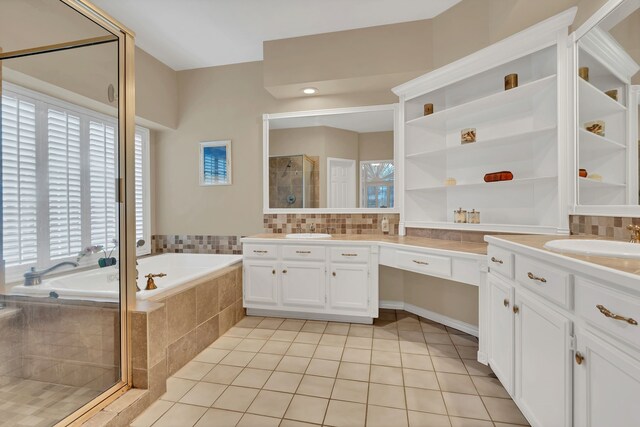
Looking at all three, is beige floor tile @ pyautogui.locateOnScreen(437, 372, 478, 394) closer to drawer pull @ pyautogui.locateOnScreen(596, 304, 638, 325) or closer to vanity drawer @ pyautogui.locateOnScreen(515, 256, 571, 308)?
vanity drawer @ pyautogui.locateOnScreen(515, 256, 571, 308)

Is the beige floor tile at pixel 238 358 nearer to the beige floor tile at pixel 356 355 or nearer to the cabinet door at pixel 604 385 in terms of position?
the beige floor tile at pixel 356 355

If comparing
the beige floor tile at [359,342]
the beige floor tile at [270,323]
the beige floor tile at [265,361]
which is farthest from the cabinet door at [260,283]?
the beige floor tile at [359,342]

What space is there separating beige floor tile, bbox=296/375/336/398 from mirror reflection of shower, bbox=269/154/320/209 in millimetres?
1797

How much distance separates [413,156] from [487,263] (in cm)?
132

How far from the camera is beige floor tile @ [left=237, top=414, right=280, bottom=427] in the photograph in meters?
1.50

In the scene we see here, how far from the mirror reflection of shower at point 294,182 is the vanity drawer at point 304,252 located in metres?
0.65

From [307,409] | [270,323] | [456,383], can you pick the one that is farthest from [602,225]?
[270,323]

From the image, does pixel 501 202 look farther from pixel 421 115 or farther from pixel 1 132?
pixel 1 132

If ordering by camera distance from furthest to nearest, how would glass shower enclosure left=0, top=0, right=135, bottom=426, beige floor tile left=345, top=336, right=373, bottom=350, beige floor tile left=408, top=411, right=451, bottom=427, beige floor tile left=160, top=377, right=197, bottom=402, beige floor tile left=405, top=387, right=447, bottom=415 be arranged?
beige floor tile left=345, top=336, right=373, bottom=350, beige floor tile left=160, top=377, right=197, bottom=402, beige floor tile left=405, top=387, right=447, bottom=415, beige floor tile left=408, top=411, right=451, bottom=427, glass shower enclosure left=0, top=0, right=135, bottom=426

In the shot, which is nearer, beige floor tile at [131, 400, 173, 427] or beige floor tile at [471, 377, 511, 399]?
beige floor tile at [131, 400, 173, 427]

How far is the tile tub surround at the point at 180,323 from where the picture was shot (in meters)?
1.67

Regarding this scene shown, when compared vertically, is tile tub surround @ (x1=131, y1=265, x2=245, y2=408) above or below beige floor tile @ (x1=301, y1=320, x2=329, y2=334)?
above

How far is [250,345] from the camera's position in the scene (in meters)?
2.38

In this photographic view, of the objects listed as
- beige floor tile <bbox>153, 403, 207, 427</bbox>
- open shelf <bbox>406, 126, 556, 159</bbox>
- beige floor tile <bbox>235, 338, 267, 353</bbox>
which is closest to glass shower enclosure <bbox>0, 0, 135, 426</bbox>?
beige floor tile <bbox>153, 403, 207, 427</bbox>
